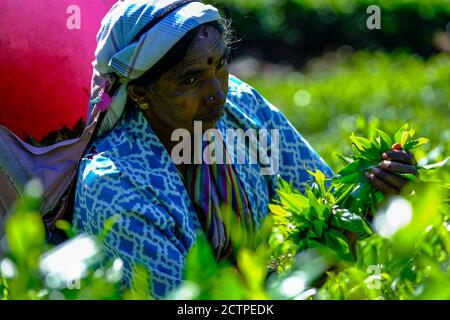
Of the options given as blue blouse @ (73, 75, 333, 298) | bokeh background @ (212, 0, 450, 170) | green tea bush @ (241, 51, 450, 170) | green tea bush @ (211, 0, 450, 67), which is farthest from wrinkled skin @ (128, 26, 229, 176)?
green tea bush @ (211, 0, 450, 67)

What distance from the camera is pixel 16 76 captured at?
3486 millimetres

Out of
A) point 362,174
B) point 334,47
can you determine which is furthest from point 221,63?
point 334,47

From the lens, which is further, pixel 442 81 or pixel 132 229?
pixel 442 81

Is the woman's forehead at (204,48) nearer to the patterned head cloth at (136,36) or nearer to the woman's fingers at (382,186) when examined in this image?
the patterned head cloth at (136,36)

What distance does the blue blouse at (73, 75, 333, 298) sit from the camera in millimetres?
3074

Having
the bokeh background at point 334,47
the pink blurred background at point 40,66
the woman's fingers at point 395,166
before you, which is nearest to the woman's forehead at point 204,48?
the pink blurred background at point 40,66

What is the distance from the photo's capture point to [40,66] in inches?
139

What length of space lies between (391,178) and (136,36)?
3.17 feet

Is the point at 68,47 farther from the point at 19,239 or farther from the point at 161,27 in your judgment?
the point at 19,239

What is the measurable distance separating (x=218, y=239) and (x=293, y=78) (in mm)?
5716

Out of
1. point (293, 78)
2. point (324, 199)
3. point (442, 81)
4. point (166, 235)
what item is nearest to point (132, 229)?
point (166, 235)

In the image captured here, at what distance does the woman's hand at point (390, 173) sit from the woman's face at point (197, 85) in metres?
0.58

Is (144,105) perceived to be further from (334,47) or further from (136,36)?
(334,47)

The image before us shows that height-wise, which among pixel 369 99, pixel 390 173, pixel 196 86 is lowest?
pixel 369 99
